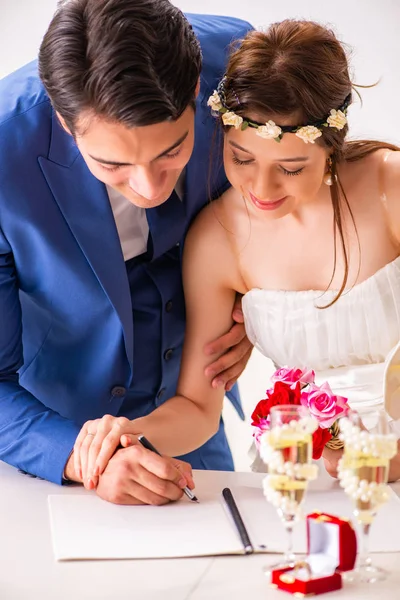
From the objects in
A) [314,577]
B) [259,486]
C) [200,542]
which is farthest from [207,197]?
[314,577]

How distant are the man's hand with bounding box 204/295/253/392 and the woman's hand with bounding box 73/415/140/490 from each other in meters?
0.50

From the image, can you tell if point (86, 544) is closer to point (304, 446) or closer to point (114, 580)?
point (114, 580)

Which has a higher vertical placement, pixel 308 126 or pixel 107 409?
pixel 308 126

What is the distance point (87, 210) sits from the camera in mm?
2318

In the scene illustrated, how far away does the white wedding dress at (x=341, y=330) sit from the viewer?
2.46 meters

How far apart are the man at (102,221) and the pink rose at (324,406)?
34 centimetres

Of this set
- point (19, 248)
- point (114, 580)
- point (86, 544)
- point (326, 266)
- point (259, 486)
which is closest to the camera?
point (114, 580)

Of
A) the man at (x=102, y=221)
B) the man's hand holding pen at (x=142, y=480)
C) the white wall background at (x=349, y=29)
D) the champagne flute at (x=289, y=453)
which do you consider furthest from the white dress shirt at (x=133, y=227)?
the white wall background at (x=349, y=29)

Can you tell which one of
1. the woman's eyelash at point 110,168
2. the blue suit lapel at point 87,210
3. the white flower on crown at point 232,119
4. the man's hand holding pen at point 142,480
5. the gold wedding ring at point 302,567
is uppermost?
the white flower on crown at point 232,119

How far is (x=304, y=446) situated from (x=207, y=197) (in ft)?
3.89

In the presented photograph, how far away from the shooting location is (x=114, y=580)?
1649 millimetres

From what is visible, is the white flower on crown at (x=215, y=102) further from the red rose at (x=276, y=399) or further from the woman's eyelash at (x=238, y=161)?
the red rose at (x=276, y=399)

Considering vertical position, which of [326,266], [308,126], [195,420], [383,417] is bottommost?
[195,420]

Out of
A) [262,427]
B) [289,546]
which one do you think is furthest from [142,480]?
[289,546]
